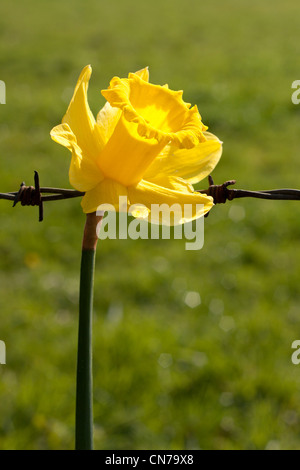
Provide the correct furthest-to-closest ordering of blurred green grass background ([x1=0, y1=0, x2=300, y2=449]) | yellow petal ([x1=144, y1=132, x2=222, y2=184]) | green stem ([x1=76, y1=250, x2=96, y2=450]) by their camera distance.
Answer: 1. blurred green grass background ([x1=0, y1=0, x2=300, y2=449])
2. yellow petal ([x1=144, y1=132, x2=222, y2=184])
3. green stem ([x1=76, y1=250, x2=96, y2=450])

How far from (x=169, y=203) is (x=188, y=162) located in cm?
10

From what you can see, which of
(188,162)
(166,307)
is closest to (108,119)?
(188,162)

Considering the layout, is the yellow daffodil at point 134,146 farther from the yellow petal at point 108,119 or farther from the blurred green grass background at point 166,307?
the blurred green grass background at point 166,307

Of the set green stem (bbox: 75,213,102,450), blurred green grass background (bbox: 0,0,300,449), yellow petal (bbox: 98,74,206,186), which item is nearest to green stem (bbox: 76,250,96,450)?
green stem (bbox: 75,213,102,450)

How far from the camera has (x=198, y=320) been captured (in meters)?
2.30

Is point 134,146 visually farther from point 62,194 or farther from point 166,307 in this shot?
point 166,307

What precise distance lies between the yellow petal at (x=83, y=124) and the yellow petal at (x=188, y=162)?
0.07 metres

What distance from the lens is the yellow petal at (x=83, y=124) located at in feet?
2.36

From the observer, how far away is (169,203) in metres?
0.70

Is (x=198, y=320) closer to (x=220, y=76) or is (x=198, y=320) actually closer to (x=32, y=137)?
(x=32, y=137)

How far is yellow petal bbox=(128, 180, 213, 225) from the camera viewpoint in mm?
686

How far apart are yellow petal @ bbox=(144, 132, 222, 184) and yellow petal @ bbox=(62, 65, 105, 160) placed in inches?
2.9

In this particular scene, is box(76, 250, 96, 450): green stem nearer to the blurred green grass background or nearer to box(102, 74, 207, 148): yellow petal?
box(102, 74, 207, 148): yellow petal

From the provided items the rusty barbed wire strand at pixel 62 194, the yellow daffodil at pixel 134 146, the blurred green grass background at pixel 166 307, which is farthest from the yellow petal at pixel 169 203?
the blurred green grass background at pixel 166 307
